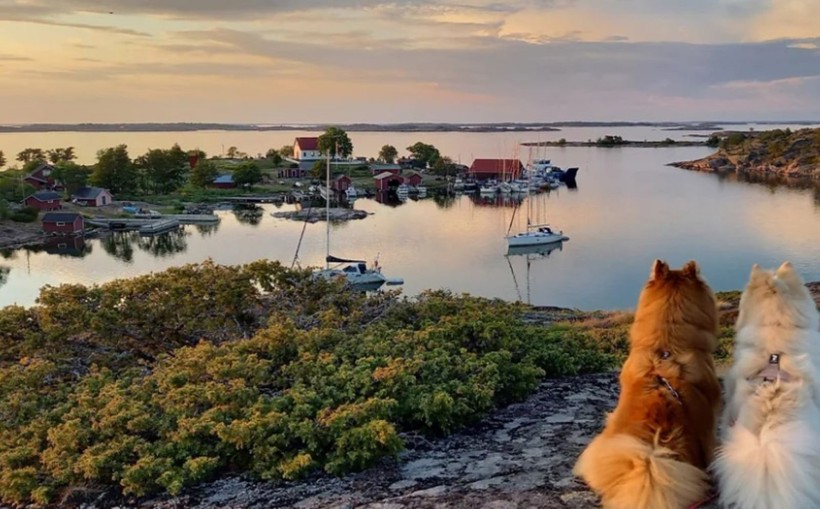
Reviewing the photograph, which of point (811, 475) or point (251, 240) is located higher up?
point (811, 475)

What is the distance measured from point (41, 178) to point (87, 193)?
834cm

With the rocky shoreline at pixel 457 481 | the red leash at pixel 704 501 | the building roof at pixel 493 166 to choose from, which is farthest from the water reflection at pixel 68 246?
the building roof at pixel 493 166

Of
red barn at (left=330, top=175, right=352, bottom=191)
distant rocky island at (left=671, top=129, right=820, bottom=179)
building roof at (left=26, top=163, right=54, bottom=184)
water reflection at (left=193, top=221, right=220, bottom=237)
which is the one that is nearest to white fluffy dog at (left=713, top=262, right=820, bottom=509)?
water reflection at (left=193, top=221, right=220, bottom=237)

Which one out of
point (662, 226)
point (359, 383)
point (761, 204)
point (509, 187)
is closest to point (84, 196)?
point (509, 187)

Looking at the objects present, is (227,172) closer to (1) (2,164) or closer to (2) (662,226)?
(1) (2,164)

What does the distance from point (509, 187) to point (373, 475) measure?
59571 millimetres

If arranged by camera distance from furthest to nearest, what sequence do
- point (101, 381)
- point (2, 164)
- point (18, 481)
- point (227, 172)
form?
1. point (227, 172)
2. point (2, 164)
3. point (101, 381)
4. point (18, 481)

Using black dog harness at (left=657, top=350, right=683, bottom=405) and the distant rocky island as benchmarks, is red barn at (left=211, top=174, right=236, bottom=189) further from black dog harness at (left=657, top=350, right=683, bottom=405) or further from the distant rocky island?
black dog harness at (left=657, top=350, right=683, bottom=405)

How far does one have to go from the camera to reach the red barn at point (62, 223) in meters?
41.4

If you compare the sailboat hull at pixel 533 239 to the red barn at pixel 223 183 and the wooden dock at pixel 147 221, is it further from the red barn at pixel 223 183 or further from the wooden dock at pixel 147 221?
the red barn at pixel 223 183

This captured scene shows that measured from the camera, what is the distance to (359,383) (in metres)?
4.00

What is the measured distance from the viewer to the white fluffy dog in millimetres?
2584

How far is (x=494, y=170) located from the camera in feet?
226

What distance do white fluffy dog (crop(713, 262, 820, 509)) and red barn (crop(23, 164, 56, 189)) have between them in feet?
200
